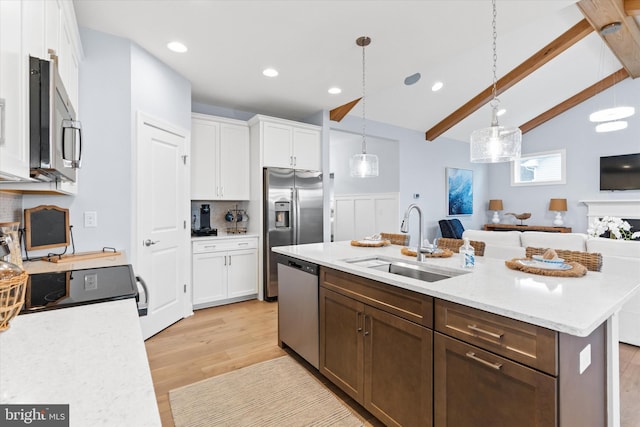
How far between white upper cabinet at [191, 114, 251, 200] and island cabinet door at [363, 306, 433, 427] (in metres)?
2.88

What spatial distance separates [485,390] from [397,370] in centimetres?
47

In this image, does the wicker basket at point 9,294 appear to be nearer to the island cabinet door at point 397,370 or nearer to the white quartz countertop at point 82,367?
the white quartz countertop at point 82,367

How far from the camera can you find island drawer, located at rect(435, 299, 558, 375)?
107 centimetres

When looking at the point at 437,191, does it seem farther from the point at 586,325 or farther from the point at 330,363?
the point at 586,325

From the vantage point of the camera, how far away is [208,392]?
2.12 metres

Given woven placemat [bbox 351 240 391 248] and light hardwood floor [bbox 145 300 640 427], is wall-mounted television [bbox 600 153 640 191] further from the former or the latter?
woven placemat [bbox 351 240 391 248]

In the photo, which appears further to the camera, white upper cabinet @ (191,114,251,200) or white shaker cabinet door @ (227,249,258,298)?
white shaker cabinet door @ (227,249,258,298)

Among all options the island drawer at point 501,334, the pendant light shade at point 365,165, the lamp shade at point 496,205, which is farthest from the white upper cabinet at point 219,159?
the lamp shade at point 496,205

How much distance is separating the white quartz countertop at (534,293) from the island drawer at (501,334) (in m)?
0.04

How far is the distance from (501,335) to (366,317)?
A: 0.78m

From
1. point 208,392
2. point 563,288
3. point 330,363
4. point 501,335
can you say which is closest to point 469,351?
point 501,335

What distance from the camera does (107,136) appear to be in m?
2.64

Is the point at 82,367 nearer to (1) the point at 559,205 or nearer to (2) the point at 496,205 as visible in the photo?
(1) the point at 559,205
